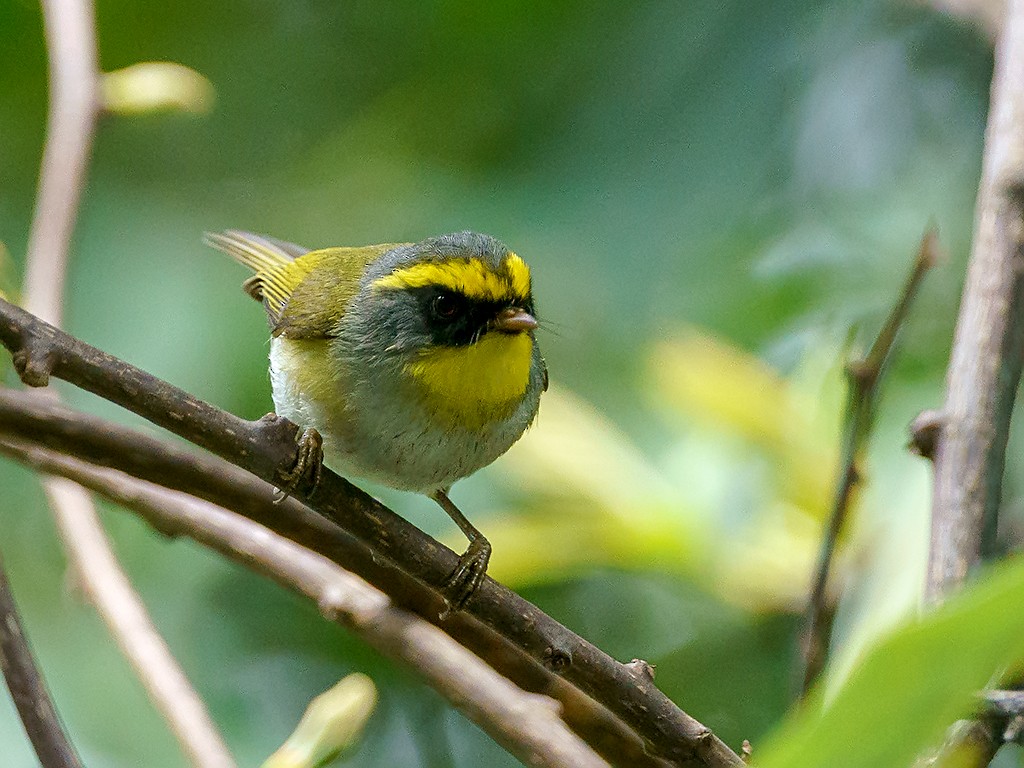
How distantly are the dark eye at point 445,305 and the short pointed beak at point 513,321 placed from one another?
70 mm

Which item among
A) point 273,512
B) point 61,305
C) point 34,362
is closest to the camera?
point 34,362

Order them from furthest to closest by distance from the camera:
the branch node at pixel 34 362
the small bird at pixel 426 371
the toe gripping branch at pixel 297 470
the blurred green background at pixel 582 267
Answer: the blurred green background at pixel 582 267, the small bird at pixel 426 371, the toe gripping branch at pixel 297 470, the branch node at pixel 34 362

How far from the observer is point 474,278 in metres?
1.85

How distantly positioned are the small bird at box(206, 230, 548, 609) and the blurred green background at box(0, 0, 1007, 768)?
0.30m

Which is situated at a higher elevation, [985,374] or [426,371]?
[985,374]

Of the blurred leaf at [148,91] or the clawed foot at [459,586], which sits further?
the blurred leaf at [148,91]

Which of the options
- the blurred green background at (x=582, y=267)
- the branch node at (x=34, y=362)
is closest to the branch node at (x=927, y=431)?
the blurred green background at (x=582, y=267)

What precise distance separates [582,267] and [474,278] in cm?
121

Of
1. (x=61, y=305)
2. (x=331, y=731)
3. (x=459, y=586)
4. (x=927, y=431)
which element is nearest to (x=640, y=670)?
(x=459, y=586)

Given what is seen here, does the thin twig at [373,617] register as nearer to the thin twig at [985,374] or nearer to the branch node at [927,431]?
the thin twig at [985,374]

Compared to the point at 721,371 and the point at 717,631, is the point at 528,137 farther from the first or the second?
the point at 717,631

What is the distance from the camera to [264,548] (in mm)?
1552

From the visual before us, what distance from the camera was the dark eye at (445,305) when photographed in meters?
1.87

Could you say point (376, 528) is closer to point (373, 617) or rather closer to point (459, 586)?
point (459, 586)
